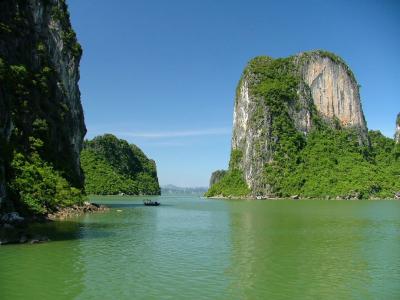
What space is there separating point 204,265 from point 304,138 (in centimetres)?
12455

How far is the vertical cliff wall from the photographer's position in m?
52.2

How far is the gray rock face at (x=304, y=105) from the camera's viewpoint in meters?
143

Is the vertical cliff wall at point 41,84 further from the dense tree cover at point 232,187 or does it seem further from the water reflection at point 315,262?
the dense tree cover at point 232,187

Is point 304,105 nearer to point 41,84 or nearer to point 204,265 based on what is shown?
point 41,84

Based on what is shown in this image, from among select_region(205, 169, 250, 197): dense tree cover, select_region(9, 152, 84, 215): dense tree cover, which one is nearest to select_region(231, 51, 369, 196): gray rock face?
select_region(205, 169, 250, 197): dense tree cover

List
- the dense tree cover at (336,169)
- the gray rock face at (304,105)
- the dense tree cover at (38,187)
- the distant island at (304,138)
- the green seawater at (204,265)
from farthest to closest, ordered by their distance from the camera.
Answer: the gray rock face at (304,105), the distant island at (304,138), the dense tree cover at (336,169), the dense tree cover at (38,187), the green seawater at (204,265)

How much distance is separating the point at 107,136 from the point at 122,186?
29.8 meters

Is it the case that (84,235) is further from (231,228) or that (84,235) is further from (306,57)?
(306,57)

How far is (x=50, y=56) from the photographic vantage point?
69.2m

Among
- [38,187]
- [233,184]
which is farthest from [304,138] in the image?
[38,187]

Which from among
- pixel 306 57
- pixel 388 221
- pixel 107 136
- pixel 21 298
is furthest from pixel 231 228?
pixel 107 136

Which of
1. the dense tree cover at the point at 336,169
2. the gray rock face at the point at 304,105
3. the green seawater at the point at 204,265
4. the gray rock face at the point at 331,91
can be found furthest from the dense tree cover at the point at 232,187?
the green seawater at the point at 204,265

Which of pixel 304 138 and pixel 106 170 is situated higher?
pixel 304 138

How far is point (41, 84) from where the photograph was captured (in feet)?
203
